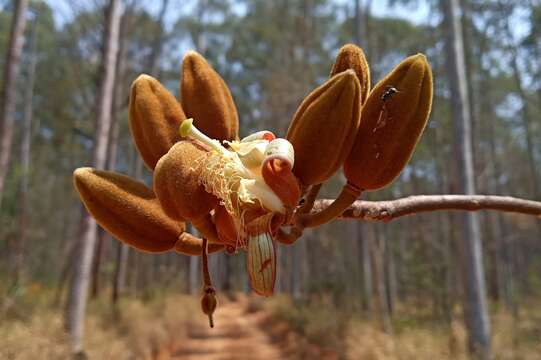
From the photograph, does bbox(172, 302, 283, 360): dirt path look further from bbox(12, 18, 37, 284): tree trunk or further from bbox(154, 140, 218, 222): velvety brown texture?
bbox(154, 140, 218, 222): velvety brown texture

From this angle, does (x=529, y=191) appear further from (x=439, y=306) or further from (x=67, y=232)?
(x=67, y=232)

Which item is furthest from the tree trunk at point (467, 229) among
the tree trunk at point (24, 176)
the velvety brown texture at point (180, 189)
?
the tree trunk at point (24, 176)

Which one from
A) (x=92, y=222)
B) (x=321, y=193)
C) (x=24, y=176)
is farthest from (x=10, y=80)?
(x=24, y=176)

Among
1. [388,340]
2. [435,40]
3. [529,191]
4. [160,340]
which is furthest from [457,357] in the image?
[529,191]

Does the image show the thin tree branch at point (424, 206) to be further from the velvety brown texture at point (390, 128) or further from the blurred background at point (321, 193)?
the blurred background at point (321, 193)

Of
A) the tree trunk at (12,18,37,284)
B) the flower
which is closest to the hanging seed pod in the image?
the flower

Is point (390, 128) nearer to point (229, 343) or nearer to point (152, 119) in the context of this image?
point (152, 119)
